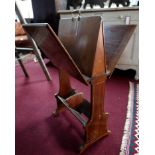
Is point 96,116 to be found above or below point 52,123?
above

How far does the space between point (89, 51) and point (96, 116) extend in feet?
1.42

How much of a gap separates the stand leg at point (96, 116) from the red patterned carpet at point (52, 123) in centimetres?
5

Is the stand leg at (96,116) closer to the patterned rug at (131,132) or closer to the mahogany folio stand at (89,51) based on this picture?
the mahogany folio stand at (89,51)

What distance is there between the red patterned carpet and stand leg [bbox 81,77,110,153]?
0.05 m

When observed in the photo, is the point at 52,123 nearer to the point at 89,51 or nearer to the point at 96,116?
the point at 96,116

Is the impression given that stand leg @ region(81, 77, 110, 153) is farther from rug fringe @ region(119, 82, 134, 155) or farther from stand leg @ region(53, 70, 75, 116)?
stand leg @ region(53, 70, 75, 116)

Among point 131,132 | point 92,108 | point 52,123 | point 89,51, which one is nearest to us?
point 89,51

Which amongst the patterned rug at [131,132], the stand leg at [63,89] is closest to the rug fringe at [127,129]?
the patterned rug at [131,132]

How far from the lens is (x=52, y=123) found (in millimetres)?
1427

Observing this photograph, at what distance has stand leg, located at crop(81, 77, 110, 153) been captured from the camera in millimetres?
1047

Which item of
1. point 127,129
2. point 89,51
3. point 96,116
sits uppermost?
point 89,51

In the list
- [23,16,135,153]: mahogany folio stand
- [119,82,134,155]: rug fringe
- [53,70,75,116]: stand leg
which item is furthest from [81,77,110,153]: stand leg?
[53,70,75,116]: stand leg

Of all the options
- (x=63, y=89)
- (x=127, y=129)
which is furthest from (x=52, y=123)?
(x=127, y=129)
